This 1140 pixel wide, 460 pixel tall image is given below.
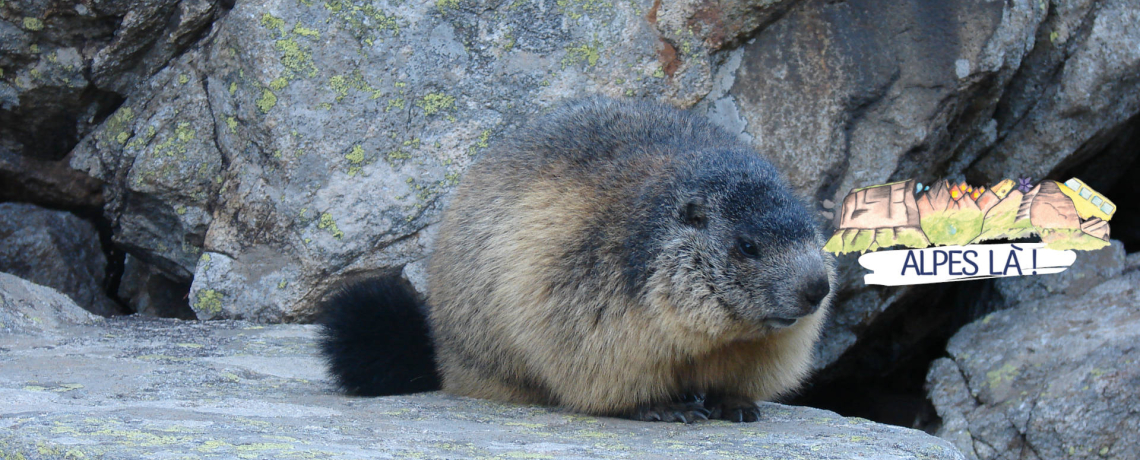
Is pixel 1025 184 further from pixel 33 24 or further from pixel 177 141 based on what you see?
pixel 33 24

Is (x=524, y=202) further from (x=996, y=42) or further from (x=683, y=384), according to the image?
(x=996, y=42)

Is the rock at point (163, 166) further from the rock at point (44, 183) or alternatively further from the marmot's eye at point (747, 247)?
the marmot's eye at point (747, 247)

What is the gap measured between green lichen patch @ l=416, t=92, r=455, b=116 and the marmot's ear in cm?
286

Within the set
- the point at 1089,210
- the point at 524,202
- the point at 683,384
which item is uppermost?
the point at 1089,210

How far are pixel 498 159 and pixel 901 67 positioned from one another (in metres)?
3.11

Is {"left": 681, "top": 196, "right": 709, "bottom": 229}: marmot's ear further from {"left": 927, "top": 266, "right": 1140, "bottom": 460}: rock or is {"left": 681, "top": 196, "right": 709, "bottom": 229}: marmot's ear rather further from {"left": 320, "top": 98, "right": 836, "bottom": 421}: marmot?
{"left": 927, "top": 266, "right": 1140, "bottom": 460}: rock

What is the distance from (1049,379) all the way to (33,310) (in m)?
6.29

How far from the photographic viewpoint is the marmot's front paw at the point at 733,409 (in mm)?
4551

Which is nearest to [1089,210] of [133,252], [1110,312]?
[1110,312]

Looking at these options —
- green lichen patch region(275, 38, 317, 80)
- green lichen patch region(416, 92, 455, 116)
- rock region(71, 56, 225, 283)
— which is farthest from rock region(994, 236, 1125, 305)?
rock region(71, 56, 225, 283)

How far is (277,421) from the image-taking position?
380 centimetres

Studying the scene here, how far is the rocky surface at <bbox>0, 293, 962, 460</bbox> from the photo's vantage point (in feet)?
10.5

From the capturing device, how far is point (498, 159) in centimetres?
511

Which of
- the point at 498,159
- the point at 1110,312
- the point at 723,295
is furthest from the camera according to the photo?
the point at 1110,312
